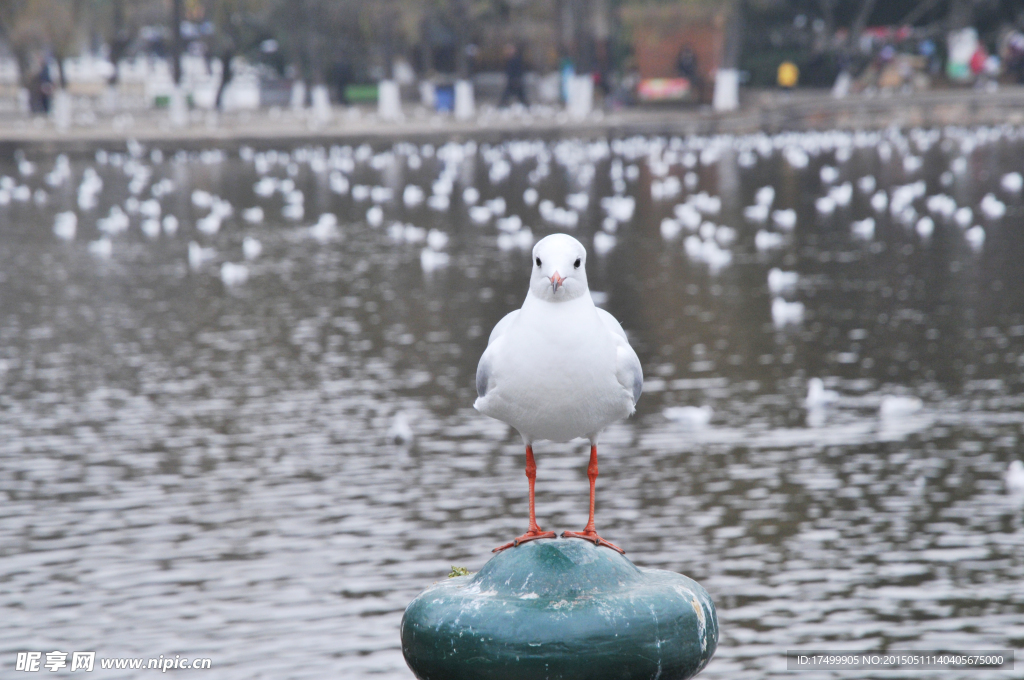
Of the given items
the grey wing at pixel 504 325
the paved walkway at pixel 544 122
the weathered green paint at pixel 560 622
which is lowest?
the weathered green paint at pixel 560 622

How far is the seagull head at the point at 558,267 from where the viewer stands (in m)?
4.18

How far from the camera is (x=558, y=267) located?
418 cm

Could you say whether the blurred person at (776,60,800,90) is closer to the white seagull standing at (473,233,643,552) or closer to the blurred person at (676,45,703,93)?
the blurred person at (676,45,703,93)

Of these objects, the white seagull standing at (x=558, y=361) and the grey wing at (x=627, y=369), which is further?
the grey wing at (x=627, y=369)

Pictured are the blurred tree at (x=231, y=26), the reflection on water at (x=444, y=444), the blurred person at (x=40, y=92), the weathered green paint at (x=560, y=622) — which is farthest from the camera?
the blurred person at (x=40, y=92)

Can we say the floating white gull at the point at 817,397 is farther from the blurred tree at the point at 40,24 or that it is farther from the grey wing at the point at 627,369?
the blurred tree at the point at 40,24

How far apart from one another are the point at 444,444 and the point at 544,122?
31.5 m

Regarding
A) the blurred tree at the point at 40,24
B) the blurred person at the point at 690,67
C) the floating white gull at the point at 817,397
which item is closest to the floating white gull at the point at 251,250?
the floating white gull at the point at 817,397

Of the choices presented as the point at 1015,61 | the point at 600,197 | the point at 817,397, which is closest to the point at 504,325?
the point at 817,397

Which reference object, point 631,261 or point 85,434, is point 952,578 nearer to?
point 85,434

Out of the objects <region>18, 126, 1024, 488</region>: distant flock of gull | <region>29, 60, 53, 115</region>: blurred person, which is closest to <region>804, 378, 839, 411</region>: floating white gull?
<region>18, 126, 1024, 488</region>: distant flock of gull

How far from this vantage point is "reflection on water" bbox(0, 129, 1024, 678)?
8.14 metres

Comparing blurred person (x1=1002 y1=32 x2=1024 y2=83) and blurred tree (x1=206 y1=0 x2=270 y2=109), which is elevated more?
blurred tree (x1=206 y1=0 x2=270 y2=109)

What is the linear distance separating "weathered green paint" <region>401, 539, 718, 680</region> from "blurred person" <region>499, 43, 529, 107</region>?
4591 centimetres
